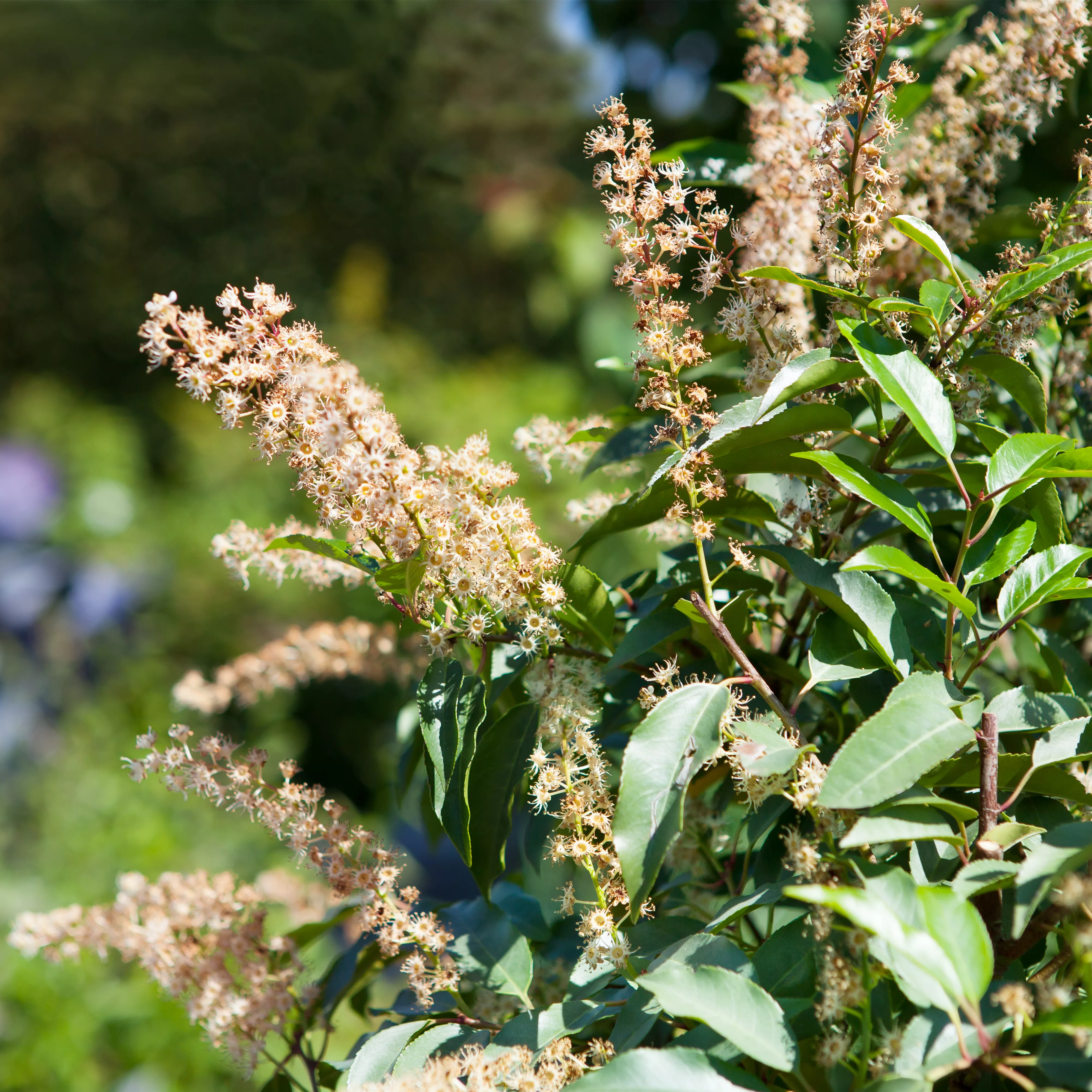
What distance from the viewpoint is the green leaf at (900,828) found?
10.4 inches

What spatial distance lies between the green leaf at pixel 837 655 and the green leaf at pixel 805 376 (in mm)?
85

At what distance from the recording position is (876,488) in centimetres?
33

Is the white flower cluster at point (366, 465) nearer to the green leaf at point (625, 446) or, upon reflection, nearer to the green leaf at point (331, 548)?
the green leaf at point (331, 548)

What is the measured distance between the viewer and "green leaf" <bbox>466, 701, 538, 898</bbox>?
0.40 metres

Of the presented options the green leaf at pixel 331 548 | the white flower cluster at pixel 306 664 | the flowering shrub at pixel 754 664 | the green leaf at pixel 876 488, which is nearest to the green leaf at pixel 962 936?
the flowering shrub at pixel 754 664

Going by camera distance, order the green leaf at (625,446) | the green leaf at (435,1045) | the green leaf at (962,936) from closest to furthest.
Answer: the green leaf at (962,936)
the green leaf at (435,1045)
the green leaf at (625,446)

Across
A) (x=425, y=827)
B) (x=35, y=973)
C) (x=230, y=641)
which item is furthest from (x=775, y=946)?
(x=230, y=641)

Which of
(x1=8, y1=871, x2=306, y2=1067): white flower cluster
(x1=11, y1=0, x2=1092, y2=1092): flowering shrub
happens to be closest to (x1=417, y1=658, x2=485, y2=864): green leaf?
(x1=11, y1=0, x2=1092, y2=1092): flowering shrub

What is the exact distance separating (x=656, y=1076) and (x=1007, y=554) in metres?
0.21

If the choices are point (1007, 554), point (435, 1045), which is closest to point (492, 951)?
point (435, 1045)

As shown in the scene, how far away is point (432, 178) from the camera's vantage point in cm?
345

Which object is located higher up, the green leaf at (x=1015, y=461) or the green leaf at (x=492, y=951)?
the green leaf at (x=1015, y=461)

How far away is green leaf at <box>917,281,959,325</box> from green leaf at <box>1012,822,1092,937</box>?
17 cm

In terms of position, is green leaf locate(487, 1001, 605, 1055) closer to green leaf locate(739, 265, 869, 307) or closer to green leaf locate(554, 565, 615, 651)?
green leaf locate(554, 565, 615, 651)
